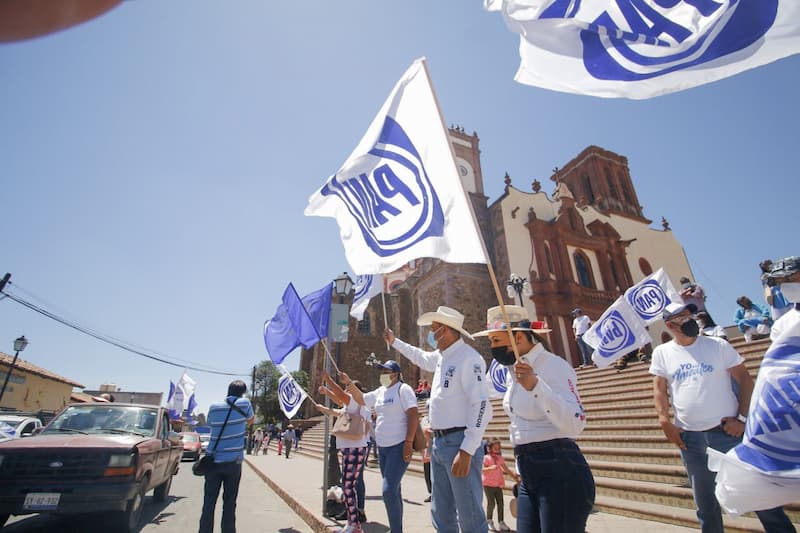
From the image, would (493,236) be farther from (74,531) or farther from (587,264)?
(74,531)

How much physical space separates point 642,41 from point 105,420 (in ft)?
25.6

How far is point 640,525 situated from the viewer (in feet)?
14.2

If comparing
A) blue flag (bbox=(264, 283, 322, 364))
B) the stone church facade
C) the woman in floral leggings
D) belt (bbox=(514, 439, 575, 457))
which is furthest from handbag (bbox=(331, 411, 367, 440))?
the stone church facade

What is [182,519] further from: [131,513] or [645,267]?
[645,267]

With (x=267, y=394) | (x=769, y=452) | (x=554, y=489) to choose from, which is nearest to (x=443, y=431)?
(x=554, y=489)

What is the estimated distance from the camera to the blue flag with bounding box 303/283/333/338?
19.5 feet

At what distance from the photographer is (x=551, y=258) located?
20.2m

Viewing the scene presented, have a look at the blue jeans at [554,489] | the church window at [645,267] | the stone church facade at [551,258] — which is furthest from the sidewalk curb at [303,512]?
the church window at [645,267]

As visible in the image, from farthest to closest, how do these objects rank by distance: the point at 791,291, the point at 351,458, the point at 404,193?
1. the point at 351,458
2. the point at 404,193
3. the point at 791,291

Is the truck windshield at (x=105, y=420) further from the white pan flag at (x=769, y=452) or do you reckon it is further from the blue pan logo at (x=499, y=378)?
the blue pan logo at (x=499, y=378)

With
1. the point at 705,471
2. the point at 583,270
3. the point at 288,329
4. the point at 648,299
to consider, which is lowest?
the point at 705,471

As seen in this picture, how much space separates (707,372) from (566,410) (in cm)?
169

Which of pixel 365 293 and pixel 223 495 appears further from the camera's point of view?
pixel 365 293

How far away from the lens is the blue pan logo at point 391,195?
3.35 meters
